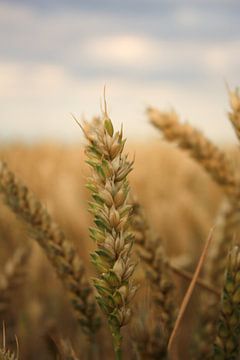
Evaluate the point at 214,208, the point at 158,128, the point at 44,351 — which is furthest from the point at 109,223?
the point at 214,208

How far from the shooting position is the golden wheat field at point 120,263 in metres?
0.62

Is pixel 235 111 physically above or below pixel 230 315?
above

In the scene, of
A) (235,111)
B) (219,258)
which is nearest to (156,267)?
(235,111)

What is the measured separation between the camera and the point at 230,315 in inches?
27.8

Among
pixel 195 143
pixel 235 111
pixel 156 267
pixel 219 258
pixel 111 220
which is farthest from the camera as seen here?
pixel 219 258

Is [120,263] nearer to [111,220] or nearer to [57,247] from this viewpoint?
[111,220]

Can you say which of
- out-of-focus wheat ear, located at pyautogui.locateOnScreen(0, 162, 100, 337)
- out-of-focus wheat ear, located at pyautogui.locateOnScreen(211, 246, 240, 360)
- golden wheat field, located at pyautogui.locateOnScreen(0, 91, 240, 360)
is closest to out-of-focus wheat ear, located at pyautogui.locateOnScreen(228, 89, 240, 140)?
golden wheat field, located at pyautogui.locateOnScreen(0, 91, 240, 360)

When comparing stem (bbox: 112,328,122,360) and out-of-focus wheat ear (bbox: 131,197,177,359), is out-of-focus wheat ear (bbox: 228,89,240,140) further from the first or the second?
stem (bbox: 112,328,122,360)

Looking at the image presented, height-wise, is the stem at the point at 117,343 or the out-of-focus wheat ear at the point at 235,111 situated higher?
the out-of-focus wheat ear at the point at 235,111

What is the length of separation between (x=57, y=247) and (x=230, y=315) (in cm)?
29

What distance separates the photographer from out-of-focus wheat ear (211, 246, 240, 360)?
693 mm

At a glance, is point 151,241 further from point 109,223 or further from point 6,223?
point 6,223

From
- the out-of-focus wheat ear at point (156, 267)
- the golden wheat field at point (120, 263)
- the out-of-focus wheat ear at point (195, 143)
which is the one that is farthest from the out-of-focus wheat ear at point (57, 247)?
the out-of-focus wheat ear at point (195, 143)

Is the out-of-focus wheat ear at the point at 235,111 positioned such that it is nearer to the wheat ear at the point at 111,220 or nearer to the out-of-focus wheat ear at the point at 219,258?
the wheat ear at the point at 111,220
